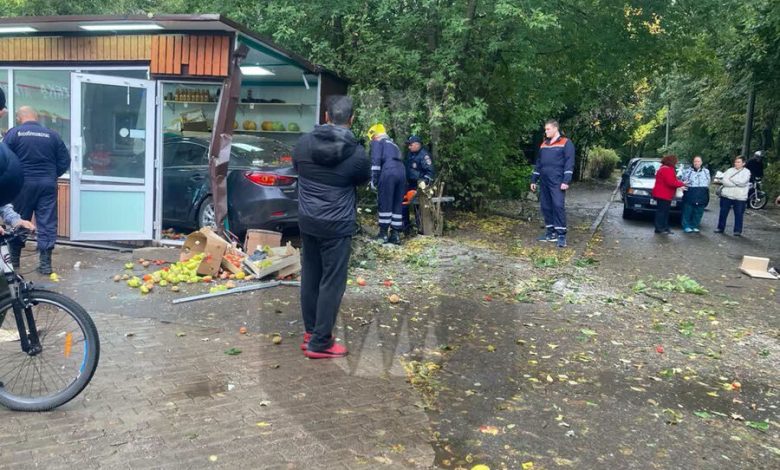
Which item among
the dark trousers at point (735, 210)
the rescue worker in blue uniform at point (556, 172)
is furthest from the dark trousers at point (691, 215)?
the rescue worker in blue uniform at point (556, 172)

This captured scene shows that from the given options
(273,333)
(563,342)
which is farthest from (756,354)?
(273,333)

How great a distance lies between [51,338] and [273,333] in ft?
6.58

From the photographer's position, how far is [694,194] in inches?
563

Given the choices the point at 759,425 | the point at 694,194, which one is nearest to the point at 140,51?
the point at 759,425

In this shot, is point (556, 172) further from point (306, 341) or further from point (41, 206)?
point (41, 206)

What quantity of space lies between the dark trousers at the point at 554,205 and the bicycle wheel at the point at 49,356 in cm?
790

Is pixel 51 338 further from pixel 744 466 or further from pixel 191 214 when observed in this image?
pixel 191 214

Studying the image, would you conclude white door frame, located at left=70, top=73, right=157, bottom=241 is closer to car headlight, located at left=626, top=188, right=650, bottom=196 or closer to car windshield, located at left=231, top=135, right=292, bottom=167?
car windshield, located at left=231, top=135, right=292, bottom=167

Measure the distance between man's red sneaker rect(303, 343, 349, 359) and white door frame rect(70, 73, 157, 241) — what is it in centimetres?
507

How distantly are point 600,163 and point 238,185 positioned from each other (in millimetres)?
32110

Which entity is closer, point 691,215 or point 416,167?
→ point 416,167

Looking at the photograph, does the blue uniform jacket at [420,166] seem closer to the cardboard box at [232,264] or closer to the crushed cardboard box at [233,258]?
the crushed cardboard box at [233,258]

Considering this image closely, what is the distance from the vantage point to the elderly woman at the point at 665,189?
1340 centimetres

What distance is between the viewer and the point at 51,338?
4.04 meters
